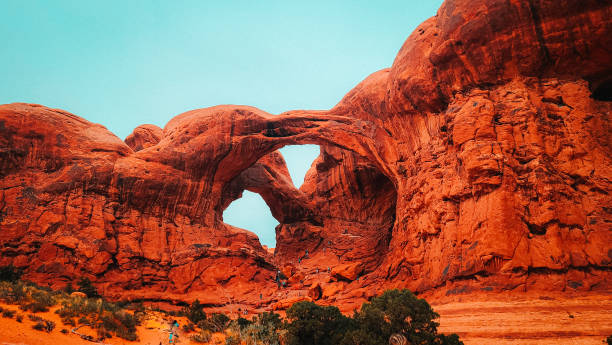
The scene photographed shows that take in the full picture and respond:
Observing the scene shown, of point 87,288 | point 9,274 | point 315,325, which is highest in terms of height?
point 9,274

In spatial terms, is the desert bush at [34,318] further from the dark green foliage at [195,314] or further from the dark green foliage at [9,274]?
the dark green foliage at [195,314]

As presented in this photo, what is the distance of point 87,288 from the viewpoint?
64.7 feet

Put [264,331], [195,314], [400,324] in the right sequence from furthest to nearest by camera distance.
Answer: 1. [195,314]
2. [264,331]
3. [400,324]

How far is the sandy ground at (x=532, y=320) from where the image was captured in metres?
11.4

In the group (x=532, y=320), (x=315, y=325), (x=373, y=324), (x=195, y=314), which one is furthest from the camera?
(x=195, y=314)

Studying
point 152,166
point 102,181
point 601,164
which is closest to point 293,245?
point 152,166

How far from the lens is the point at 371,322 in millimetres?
13359

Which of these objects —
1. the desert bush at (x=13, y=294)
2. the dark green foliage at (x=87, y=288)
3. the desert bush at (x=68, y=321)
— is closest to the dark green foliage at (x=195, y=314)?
the dark green foliage at (x=87, y=288)

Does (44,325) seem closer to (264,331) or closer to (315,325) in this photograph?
(264,331)

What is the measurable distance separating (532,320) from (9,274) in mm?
21424

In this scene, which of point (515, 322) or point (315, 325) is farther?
point (315, 325)

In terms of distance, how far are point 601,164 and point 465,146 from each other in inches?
187

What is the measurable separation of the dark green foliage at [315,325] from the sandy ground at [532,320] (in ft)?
11.4

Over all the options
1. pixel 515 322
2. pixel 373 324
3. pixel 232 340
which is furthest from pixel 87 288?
pixel 515 322
